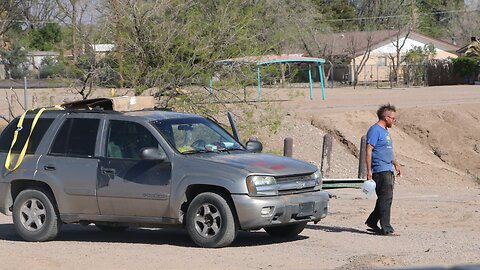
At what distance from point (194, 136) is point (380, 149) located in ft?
8.02

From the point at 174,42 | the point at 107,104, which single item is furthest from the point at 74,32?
the point at 107,104

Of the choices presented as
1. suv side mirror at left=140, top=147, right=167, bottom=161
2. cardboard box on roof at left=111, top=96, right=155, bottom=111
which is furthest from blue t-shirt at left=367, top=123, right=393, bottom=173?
cardboard box on roof at left=111, top=96, right=155, bottom=111

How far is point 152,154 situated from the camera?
11.1m

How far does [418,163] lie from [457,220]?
1385 cm

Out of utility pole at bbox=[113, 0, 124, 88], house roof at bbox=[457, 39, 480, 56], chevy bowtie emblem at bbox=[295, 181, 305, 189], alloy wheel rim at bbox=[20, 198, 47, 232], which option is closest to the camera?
chevy bowtie emblem at bbox=[295, 181, 305, 189]

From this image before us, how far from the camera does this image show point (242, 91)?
21.3 meters

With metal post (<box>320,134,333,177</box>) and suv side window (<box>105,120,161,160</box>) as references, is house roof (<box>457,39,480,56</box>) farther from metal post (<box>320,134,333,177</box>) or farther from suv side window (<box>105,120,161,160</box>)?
suv side window (<box>105,120,161,160</box>)

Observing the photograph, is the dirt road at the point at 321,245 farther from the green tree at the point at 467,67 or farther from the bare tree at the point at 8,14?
the bare tree at the point at 8,14

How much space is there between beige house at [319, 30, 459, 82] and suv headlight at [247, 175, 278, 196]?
60.1 meters

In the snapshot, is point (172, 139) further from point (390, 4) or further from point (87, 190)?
point (390, 4)

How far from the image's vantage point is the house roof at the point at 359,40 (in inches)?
2872

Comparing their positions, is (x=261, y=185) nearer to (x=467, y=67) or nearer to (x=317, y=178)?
(x=317, y=178)

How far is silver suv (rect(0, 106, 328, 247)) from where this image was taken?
10859 mm

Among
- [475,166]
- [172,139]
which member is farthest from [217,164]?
[475,166]
